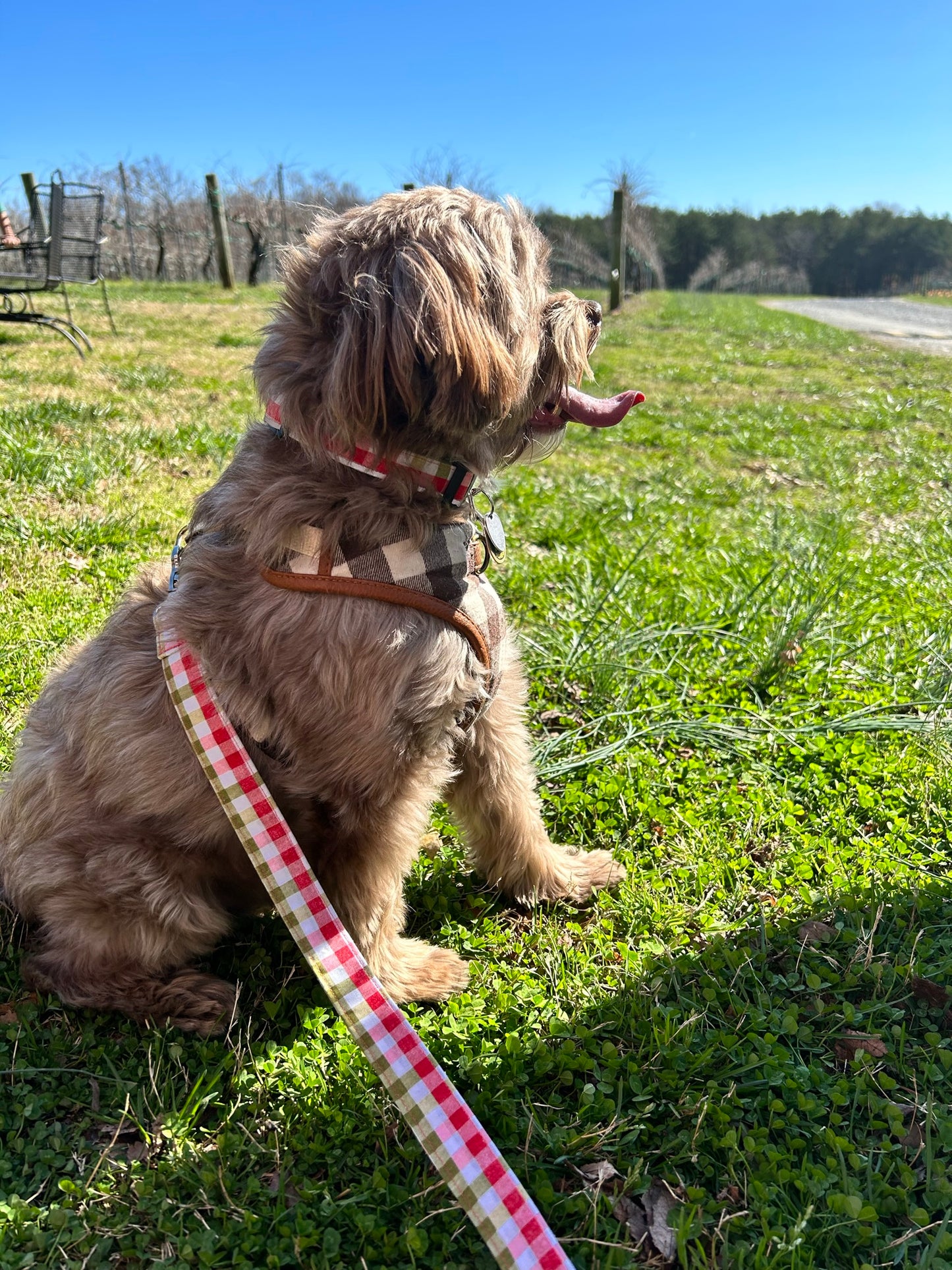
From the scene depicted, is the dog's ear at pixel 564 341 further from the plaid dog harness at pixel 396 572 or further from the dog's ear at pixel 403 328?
the plaid dog harness at pixel 396 572

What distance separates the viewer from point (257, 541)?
201cm

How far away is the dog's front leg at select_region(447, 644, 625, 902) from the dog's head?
744mm

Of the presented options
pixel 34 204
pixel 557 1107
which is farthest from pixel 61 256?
pixel 557 1107

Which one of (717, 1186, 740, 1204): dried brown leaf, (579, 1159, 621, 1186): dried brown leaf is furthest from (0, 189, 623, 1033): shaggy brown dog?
(717, 1186, 740, 1204): dried brown leaf

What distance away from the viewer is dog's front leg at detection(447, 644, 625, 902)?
2.51 meters

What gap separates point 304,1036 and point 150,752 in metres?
0.85

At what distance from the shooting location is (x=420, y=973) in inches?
92.1

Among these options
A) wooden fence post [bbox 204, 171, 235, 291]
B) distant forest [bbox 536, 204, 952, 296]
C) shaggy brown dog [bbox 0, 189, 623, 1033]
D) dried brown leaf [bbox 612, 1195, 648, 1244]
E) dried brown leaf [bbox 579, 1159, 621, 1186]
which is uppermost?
distant forest [bbox 536, 204, 952, 296]

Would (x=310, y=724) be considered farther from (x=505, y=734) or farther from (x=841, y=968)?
(x=841, y=968)

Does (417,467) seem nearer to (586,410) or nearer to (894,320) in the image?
(586,410)

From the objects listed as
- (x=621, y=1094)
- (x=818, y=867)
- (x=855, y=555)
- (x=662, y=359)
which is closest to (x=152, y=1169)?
(x=621, y=1094)

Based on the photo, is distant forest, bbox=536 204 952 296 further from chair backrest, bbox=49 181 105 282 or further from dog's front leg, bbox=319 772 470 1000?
dog's front leg, bbox=319 772 470 1000

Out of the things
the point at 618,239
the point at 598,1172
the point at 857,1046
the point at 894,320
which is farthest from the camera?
the point at 894,320

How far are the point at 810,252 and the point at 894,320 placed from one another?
60.1 metres
